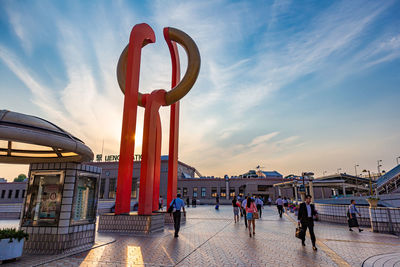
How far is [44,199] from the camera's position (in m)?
6.92

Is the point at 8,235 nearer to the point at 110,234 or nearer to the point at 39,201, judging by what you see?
the point at 39,201

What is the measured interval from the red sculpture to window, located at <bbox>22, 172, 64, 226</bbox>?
12.0ft

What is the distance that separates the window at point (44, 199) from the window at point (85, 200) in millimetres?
449

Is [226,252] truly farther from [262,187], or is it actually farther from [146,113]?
[262,187]

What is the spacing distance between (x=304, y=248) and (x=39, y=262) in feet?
23.3

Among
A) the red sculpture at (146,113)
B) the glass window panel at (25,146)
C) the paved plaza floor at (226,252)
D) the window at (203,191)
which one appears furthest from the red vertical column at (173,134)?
the window at (203,191)

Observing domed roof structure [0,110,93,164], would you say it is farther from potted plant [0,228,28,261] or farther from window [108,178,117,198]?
window [108,178,117,198]

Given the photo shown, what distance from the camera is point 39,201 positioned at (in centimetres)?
691

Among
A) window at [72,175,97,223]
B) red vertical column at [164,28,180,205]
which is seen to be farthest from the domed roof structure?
red vertical column at [164,28,180,205]

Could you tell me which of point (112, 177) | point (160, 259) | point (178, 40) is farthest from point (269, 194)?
point (160, 259)

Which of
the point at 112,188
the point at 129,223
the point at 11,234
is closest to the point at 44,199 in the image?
the point at 11,234

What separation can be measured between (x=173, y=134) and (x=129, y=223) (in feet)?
19.7

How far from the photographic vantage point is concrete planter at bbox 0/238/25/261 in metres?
5.27

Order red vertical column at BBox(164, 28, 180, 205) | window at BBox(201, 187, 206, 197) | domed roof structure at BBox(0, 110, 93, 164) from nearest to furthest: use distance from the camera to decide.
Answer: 1. domed roof structure at BBox(0, 110, 93, 164)
2. red vertical column at BBox(164, 28, 180, 205)
3. window at BBox(201, 187, 206, 197)
